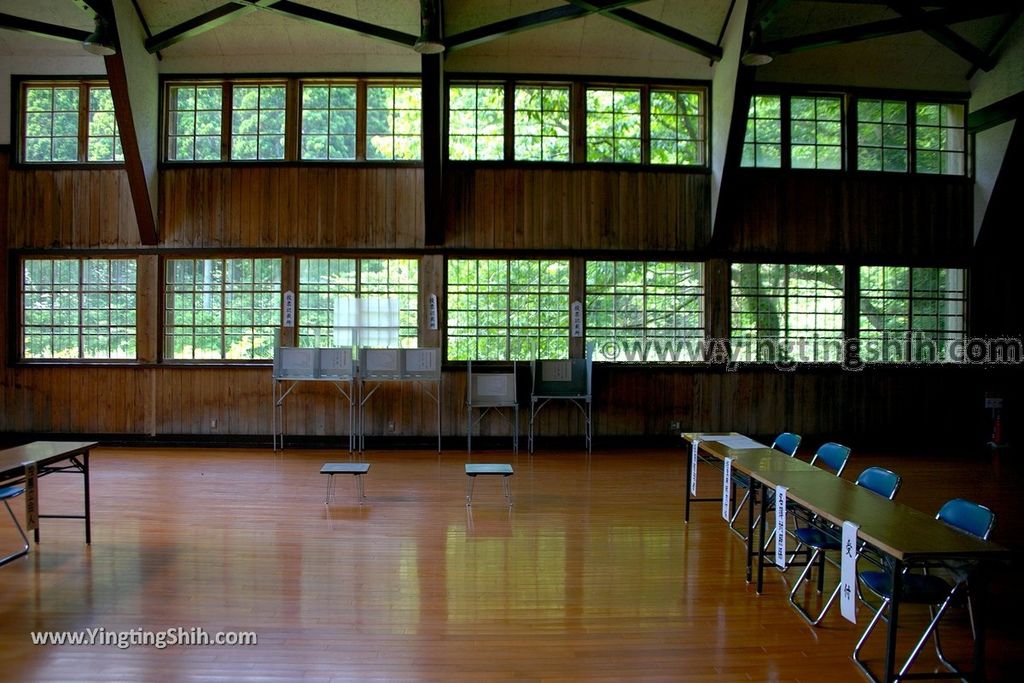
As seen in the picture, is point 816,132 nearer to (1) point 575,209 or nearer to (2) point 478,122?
(1) point 575,209

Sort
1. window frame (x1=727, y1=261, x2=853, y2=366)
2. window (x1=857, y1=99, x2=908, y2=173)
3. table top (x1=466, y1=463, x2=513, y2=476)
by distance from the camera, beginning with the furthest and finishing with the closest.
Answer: window (x1=857, y1=99, x2=908, y2=173)
window frame (x1=727, y1=261, x2=853, y2=366)
table top (x1=466, y1=463, x2=513, y2=476)

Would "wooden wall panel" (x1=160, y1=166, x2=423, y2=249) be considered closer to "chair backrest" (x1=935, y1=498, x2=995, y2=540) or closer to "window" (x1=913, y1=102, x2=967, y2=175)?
"chair backrest" (x1=935, y1=498, x2=995, y2=540)

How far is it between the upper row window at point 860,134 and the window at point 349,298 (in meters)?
5.51

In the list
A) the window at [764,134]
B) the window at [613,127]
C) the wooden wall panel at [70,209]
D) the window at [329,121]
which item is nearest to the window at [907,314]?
the window at [764,134]

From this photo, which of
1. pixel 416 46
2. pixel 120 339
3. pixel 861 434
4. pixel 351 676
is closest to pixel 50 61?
pixel 120 339

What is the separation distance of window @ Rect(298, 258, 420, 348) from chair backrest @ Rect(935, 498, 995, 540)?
7332mm

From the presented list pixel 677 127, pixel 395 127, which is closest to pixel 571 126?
pixel 677 127

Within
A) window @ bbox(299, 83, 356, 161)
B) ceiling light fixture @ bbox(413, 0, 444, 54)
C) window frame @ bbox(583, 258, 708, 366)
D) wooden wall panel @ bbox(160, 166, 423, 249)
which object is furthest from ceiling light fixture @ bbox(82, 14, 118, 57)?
window frame @ bbox(583, 258, 708, 366)

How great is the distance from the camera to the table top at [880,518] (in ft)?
9.00

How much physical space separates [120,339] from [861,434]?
37.4 feet

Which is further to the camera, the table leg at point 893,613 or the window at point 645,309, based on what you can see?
the window at point 645,309

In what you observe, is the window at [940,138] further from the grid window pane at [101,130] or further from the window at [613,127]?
Answer: the grid window pane at [101,130]

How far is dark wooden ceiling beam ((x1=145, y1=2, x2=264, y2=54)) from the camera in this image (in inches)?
335

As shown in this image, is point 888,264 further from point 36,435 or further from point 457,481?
point 36,435
